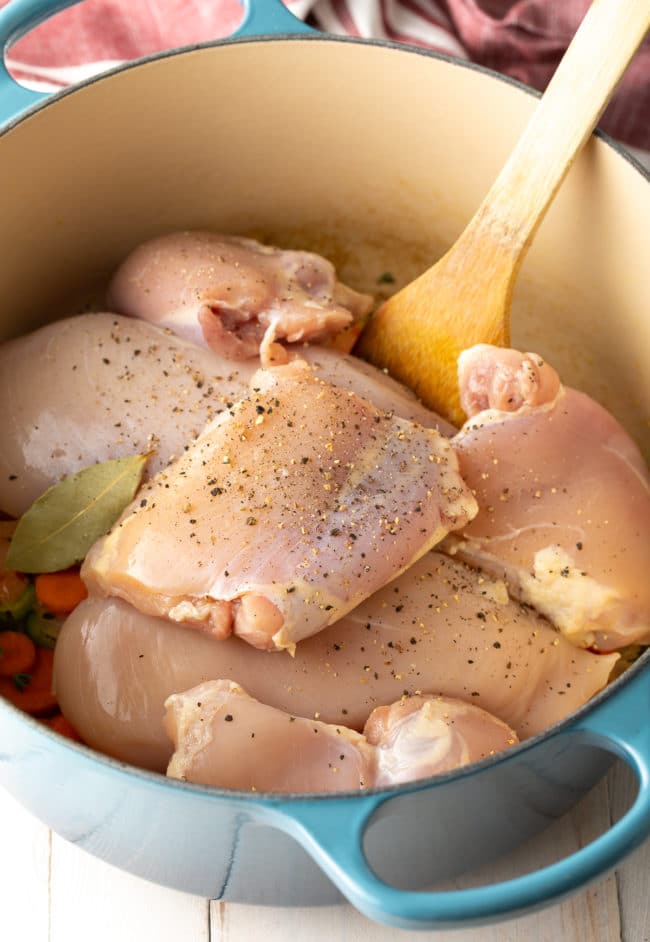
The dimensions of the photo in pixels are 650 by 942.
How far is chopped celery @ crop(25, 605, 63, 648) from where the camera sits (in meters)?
1.97

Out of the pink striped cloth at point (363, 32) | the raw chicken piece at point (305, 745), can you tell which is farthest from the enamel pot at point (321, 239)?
the pink striped cloth at point (363, 32)

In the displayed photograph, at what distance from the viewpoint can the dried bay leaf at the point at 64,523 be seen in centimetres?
185

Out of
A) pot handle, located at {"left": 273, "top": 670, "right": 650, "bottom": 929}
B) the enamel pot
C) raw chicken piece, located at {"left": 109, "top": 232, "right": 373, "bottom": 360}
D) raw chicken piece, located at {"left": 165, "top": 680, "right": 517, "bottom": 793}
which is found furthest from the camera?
raw chicken piece, located at {"left": 109, "top": 232, "right": 373, "bottom": 360}

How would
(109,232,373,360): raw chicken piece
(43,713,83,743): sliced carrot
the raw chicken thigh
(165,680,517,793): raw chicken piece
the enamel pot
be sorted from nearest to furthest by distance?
1. the enamel pot
2. (165,680,517,793): raw chicken piece
3. (43,713,83,743): sliced carrot
4. the raw chicken thigh
5. (109,232,373,360): raw chicken piece

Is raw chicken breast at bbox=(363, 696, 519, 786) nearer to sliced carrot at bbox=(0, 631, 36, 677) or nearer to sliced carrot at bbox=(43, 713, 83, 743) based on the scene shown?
sliced carrot at bbox=(43, 713, 83, 743)

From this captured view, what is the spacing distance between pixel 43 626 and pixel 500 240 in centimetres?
111

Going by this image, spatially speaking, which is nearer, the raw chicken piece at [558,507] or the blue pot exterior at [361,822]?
the blue pot exterior at [361,822]

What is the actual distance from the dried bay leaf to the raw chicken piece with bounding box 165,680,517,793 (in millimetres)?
382

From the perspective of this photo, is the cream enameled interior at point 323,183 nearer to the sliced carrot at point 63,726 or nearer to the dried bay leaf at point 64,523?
the dried bay leaf at point 64,523

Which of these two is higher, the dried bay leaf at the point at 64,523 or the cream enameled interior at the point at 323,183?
the cream enameled interior at the point at 323,183

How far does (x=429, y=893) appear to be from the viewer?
3.95 ft

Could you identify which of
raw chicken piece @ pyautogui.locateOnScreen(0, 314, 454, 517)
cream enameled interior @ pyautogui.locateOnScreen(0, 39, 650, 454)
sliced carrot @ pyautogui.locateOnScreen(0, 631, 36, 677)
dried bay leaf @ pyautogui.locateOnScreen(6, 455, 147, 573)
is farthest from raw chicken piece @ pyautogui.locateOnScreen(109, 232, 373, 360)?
sliced carrot @ pyautogui.locateOnScreen(0, 631, 36, 677)

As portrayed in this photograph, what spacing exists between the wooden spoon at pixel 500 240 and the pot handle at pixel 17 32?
0.79 m

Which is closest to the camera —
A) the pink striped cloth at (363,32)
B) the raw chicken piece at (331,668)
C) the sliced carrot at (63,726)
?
the raw chicken piece at (331,668)
